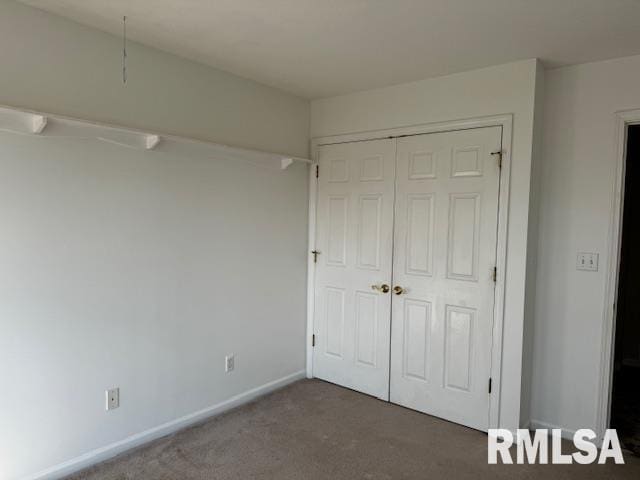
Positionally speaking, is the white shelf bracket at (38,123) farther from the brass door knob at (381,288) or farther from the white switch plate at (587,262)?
the white switch plate at (587,262)

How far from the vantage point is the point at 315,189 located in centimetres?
377

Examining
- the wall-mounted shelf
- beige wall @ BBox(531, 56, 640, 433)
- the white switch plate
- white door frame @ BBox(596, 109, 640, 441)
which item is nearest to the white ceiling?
beige wall @ BBox(531, 56, 640, 433)

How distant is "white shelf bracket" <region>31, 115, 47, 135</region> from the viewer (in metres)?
2.12

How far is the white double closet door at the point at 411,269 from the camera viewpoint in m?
2.95

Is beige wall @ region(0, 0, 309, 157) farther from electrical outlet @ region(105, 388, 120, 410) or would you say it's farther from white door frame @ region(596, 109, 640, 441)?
white door frame @ region(596, 109, 640, 441)

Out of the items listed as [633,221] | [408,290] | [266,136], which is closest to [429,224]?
[408,290]

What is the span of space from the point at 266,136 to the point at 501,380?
2.38 m

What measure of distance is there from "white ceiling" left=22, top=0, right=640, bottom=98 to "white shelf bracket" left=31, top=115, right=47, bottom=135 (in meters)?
0.54

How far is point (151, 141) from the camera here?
2607 mm

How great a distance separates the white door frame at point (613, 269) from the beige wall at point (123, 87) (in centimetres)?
228

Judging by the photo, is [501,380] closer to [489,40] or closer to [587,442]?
[587,442]

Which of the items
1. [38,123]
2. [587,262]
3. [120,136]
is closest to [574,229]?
[587,262]

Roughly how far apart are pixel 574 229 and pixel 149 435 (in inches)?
116

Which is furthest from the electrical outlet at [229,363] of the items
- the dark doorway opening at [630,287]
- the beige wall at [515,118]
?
the dark doorway opening at [630,287]
